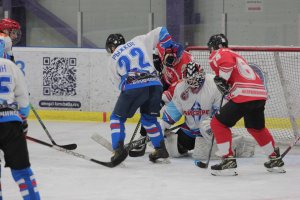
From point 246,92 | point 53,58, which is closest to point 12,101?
point 246,92

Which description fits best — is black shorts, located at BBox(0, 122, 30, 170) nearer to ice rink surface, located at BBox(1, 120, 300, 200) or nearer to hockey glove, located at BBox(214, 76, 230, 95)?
ice rink surface, located at BBox(1, 120, 300, 200)

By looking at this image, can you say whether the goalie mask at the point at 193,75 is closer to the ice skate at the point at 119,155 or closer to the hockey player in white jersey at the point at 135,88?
→ the hockey player in white jersey at the point at 135,88

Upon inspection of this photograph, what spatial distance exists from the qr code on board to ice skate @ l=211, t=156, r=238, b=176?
3316 millimetres

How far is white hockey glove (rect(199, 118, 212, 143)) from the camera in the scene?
19.7 feet

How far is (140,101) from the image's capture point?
5.92 metres

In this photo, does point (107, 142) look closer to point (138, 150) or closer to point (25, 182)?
point (138, 150)

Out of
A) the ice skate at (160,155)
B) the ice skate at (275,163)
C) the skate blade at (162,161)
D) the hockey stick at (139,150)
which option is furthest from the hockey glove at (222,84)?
the hockey stick at (139,150)

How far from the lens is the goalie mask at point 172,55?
6352 mm

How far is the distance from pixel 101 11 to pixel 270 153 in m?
4.22

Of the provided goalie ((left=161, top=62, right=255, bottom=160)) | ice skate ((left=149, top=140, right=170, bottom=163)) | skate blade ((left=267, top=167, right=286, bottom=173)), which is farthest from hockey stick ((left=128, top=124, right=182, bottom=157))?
skate blade ((left=267, top=167, right=286, bottom=173))

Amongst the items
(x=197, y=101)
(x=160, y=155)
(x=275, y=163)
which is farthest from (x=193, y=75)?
(x=275, y=163)

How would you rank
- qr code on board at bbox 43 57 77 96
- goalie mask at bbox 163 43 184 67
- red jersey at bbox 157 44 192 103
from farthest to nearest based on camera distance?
qr code on board at bbox 43 57 77 96
red jersey at bbox 157 44 192 103
goalie mask at bbox 163 43 184 67

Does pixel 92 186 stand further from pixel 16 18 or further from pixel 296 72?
pixel 16 18

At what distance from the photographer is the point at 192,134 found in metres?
6.24
